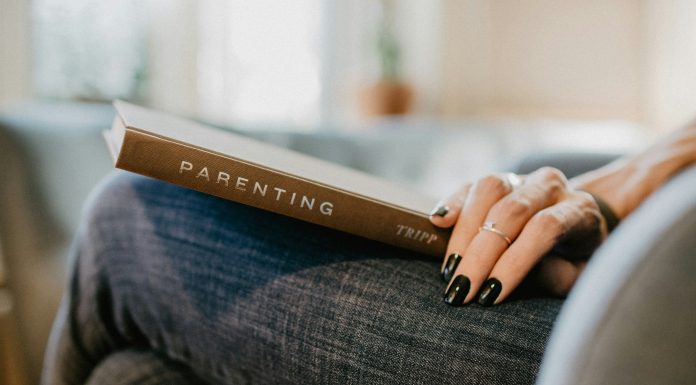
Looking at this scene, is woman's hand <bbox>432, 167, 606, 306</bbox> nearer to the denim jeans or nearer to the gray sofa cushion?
the denim jeans

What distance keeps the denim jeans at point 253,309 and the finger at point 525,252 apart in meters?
0.01

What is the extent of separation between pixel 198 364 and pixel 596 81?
9.37ft

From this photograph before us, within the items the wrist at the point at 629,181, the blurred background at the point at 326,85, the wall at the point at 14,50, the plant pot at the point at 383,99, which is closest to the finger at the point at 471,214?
the wrist at the point at 629,181

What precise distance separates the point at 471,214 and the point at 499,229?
0.02 meters

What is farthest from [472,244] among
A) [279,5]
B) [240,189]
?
[279,5]

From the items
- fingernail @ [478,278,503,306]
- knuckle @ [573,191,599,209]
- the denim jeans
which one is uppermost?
knuckle @ [573,191,599,209]

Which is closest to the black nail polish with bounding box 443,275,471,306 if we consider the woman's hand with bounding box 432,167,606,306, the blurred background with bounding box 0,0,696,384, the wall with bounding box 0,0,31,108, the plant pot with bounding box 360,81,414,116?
the woman's hand with bounding box 432,167,606,306

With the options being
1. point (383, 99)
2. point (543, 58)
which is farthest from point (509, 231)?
point (543, 58)

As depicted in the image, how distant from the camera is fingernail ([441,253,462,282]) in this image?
0.40 metres

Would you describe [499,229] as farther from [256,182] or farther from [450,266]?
[256,182]

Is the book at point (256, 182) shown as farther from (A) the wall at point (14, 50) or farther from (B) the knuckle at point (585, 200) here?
(A) the wall at point (14, 50)

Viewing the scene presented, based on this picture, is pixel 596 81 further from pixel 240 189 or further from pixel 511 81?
pixel 240 189

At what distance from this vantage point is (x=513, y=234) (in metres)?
0.40

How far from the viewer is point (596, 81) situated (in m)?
2.99
